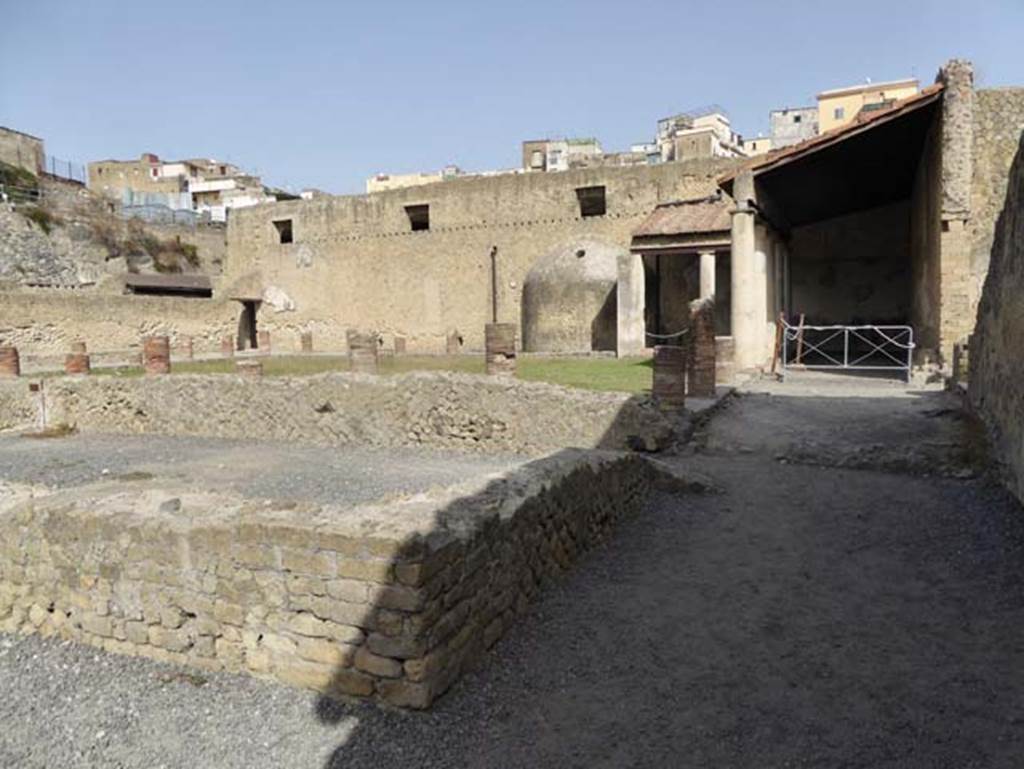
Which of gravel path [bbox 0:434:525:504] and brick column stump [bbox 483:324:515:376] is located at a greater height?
brick column stump [bbox 483:324:515:376]

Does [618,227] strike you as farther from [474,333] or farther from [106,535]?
[106,535]

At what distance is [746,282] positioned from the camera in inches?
515

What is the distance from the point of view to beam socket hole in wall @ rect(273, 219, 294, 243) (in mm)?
31625

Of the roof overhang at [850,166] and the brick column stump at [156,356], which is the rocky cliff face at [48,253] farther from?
the roof overhang at [850,166]

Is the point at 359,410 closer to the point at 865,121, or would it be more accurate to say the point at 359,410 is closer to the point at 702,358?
the point at 702,358

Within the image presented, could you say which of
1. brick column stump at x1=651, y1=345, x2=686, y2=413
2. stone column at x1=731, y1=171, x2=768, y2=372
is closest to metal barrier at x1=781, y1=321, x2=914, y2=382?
stone column at x1=731, y1=171, x2=768, y2=372

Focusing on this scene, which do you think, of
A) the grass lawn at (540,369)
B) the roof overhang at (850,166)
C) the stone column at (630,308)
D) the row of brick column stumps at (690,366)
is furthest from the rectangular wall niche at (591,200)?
the row of brick column stumps at (690,366)

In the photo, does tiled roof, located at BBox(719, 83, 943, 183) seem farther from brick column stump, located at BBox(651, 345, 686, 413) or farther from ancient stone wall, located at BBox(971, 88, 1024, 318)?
brick column stump, located at BBox(651, 345, 686, 413)

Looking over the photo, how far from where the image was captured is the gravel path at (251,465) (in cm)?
865

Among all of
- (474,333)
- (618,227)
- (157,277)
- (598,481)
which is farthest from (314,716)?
(157,277)

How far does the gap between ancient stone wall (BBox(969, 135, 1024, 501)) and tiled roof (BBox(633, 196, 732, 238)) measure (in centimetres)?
994

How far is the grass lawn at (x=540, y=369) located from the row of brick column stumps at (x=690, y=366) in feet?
3.27

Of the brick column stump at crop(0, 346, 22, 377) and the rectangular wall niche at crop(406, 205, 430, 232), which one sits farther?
the rectangular wall niche at crop(406, 205, 430, 232)

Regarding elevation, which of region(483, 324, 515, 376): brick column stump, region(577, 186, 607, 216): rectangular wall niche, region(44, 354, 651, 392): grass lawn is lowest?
region(44, 354, 651, 392): grass lawn
